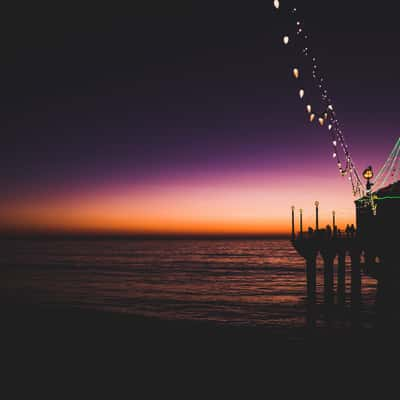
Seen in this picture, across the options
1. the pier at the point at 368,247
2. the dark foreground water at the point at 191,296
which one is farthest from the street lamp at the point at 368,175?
the dark foreground water at the point at 191,296

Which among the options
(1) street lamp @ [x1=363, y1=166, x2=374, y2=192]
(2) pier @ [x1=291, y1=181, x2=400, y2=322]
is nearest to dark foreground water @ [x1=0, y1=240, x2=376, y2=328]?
(2) pier @ [x1=291, y1=181, x2=400, y2=322]

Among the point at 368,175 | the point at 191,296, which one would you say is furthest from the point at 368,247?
the point at 191,296

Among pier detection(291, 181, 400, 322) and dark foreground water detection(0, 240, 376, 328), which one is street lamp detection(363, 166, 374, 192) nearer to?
pier detection(291, 181, 400, 322)

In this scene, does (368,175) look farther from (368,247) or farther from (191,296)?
(191,296)

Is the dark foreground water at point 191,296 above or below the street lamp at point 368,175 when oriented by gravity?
below

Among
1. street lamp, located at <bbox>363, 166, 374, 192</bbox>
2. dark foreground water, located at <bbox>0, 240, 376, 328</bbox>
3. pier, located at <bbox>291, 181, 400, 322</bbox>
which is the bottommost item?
dark foreground water, located at <bbox>0, 240, 376, 328</bbox>

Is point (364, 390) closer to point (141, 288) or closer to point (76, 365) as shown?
point (76, 365)

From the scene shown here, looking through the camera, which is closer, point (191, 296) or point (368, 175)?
point (368, 175)

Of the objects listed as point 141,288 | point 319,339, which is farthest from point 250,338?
point 141,288

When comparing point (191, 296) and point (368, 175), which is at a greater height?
point (368, 175)

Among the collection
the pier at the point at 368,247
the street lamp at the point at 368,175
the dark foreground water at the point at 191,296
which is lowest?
the dark foreground water at the point at 191,296

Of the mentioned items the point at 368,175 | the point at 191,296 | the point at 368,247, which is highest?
the point at 368,175

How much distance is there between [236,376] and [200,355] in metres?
Result: 2.84

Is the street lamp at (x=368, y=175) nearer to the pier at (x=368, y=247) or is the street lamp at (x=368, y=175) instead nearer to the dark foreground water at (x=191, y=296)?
the pier at (x=368, y=247)
